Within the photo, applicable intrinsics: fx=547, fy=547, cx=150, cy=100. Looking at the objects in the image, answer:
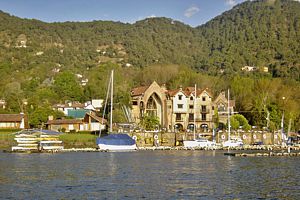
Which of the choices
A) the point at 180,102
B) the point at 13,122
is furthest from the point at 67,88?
the point at 180,102

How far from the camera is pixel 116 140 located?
8512 centimetres

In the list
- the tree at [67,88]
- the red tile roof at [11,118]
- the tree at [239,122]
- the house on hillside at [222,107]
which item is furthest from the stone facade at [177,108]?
the tree at [67,88]

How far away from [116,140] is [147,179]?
1552 inches

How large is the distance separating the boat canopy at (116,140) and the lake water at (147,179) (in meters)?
18.5

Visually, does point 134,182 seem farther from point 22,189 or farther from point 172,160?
point 172,160

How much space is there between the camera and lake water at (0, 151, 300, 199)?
3753 cm

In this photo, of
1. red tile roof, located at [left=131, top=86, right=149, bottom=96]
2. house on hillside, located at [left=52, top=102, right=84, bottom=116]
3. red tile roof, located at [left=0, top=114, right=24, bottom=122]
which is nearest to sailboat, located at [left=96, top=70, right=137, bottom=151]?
red tile roof, located at [left=131, top=86, right=149, bottom=96]

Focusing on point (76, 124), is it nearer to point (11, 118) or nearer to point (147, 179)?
point (11, 118)

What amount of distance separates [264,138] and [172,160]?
4154 centimetres

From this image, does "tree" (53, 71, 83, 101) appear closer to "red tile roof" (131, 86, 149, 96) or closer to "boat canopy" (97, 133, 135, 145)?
"red tile roof" (131, 86, 149, 96)

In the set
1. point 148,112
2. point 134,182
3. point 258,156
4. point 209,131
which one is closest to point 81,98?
point 148,112

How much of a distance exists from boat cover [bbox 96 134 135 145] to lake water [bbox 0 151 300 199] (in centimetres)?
1849

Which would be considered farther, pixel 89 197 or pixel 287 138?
pixel 287 138

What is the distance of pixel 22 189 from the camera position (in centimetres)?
3953
